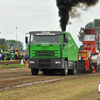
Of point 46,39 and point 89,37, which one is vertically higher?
point 89,37

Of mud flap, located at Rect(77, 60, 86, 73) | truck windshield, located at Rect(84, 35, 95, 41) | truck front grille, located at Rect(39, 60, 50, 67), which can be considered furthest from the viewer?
truck windshield, located at Rect(84, 35, 95, 41)

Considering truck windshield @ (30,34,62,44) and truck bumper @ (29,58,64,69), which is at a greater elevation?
truck windshield @ (30,34,62,44)

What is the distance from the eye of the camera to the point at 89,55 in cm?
2211

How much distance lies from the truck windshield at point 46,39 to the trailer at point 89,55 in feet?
17.2

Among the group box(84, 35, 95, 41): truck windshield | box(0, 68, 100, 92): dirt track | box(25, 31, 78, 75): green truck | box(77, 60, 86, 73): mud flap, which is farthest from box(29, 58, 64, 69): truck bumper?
box(84, 35, 95, 41): truck windshield

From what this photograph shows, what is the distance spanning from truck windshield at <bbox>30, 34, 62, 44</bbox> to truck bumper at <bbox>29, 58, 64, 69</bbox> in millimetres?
1091

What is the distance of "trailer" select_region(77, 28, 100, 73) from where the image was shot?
68.8 ft

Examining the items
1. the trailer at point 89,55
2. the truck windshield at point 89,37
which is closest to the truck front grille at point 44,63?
the trailer at point 89,55

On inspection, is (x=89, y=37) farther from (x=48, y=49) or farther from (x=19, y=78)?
(x=19, y=78)

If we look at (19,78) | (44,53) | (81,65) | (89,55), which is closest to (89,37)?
(89,55)

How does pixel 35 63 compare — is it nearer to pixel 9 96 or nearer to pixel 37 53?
pixel 37 53

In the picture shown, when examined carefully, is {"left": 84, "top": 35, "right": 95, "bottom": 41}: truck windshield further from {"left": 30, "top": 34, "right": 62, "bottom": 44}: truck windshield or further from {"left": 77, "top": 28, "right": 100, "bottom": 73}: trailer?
{"left": 30, "top": 34, "right": 62, "bottom": 44}: truck windshield

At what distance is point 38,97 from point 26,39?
8666 millimetres

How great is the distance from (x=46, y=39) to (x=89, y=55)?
6.83m
